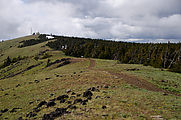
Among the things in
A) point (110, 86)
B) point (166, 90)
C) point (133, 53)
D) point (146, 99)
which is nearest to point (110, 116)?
point (146, 99)

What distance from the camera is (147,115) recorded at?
11453mm

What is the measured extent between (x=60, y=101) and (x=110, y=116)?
8470mm

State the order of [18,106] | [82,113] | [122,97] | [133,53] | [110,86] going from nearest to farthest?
[82,113]
[122,97]
[18,106]
[110,86]
[133,53]

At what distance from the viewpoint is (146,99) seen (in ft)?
52.3

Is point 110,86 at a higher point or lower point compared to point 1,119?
higher

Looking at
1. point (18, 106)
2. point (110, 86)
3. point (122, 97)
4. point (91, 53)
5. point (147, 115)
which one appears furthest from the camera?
point (91, 53)

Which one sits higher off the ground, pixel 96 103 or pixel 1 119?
pixel 96 103

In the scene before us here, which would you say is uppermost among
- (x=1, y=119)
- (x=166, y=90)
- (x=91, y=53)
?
(x=91, y=53)

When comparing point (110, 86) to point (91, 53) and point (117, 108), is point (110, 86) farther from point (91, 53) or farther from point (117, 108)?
point (91, 53)

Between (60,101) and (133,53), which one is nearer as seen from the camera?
(60,101)

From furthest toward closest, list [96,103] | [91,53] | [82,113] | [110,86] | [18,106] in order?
[91,53]
[110,86]
[18,106]
[96,103]
[82,113]

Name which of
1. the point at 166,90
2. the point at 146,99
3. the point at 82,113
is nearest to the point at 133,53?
the point at 166,90

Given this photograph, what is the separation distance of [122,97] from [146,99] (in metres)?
2.97

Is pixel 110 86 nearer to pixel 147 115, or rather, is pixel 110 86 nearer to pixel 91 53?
pixel 147 115
